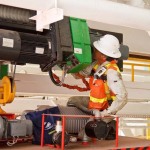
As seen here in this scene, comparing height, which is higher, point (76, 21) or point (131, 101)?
point (76, 21)

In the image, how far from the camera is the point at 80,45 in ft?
11.0

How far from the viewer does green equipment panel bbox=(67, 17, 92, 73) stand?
3330mm

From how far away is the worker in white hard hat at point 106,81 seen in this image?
332cm

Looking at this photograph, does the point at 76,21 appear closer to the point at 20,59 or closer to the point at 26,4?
the point at 20,59

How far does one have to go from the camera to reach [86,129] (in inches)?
135

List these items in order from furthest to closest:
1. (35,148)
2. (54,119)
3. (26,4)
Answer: (54,119)
(35,148)
(26,4)

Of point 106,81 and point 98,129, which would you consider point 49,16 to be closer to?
point 106,81

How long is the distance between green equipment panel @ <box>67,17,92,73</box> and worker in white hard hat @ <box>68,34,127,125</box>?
16 centimetres

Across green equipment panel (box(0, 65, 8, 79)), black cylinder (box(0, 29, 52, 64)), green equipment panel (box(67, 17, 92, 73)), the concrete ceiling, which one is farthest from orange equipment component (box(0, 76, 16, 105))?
the concrete ceiling

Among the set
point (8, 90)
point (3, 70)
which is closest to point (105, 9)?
point (8, 90)

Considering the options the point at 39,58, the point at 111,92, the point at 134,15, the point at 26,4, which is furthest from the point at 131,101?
the point at 26,4

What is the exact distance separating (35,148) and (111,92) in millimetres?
1038

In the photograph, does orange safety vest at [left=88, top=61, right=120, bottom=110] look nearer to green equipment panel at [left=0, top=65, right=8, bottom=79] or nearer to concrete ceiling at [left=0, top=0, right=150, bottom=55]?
concrete ceiling at [left=0, top=0, right=150, bottom=55]

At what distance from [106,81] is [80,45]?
50 centimetres
